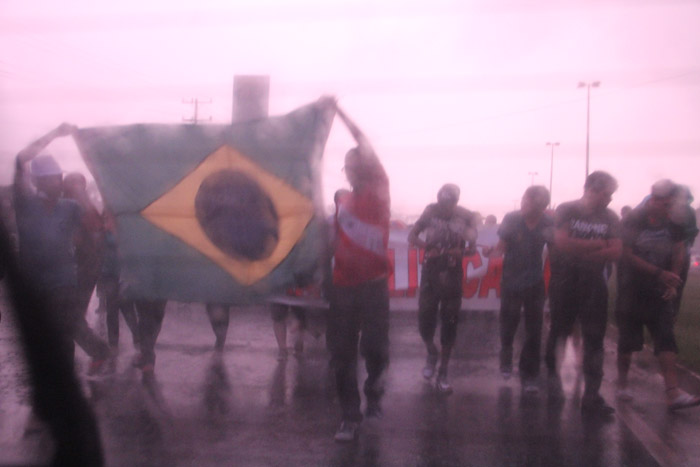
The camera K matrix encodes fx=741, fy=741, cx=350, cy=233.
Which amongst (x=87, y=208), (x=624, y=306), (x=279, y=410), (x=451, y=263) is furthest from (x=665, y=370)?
(x=87, y=208)

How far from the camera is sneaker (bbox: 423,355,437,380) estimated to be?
19.8 ft

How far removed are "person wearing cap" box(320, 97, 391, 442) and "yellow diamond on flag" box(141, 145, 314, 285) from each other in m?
0.29

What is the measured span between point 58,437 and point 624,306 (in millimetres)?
4059

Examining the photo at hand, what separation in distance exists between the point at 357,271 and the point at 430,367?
1.90 meters

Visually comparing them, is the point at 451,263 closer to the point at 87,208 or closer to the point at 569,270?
the point at 569,270

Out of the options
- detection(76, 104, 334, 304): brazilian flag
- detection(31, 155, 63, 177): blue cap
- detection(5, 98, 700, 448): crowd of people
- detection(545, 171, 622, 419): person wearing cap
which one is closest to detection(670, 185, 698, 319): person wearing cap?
detection(5, 98, 700, 448): crowd of people

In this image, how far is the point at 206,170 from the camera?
15.1ft

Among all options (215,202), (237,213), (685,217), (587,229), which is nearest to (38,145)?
(215,202)

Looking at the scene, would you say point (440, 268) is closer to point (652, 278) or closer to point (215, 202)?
point (652, 278)

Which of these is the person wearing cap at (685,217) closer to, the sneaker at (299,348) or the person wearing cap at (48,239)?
the sneaker at (299,348)

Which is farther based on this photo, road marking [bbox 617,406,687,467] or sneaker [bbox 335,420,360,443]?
sneaker [bbox 335,420,360,443]

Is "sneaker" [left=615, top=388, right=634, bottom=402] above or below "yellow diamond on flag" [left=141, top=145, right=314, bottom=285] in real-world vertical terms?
below

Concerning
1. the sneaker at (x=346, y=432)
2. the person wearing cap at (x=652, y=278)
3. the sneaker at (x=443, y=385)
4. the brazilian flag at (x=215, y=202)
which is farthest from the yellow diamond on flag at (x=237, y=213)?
the person wearing cap at (x=652, y=278)

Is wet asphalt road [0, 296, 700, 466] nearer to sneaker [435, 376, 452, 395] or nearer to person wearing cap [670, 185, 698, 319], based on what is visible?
sneaker [435, 376, 452, 395]
